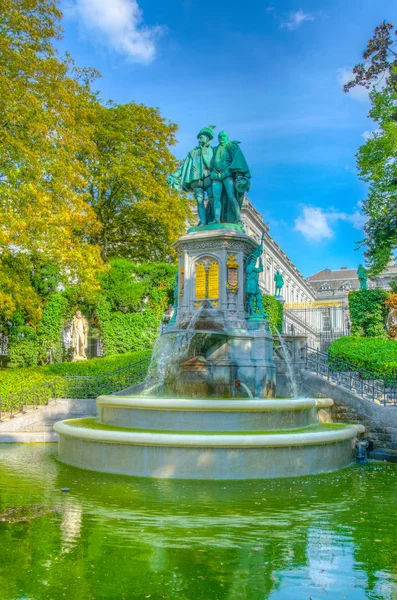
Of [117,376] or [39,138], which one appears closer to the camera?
[117,376]

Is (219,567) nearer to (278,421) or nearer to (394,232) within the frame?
(278,421)

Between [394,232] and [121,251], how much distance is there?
14.6 meters

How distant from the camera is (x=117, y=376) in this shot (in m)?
16.7

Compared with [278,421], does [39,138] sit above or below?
above

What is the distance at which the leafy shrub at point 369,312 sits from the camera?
987 inches

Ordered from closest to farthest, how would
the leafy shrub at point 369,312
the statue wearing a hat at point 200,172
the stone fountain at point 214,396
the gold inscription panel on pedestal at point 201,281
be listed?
1. the stone fountain at point 214,396
2. the gold inscription panel on pedestal at point 201,281
3. the statue wearing a hat at point 200,172
4. the leafy shrub at point 369,312

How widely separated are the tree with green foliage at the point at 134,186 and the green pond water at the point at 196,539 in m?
21.4

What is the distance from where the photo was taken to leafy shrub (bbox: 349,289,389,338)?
987 inches

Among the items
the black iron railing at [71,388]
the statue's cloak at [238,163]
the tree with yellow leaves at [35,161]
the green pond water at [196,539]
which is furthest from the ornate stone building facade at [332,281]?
the green pond water at [196,539]

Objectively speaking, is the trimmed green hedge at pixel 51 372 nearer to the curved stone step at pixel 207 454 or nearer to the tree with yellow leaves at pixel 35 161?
the tree with yellow leaves at pixel 35 161


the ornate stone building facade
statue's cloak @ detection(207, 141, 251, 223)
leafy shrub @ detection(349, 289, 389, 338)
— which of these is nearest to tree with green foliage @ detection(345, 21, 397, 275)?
leafy shrub @ detection(349, 289, 389, 338)

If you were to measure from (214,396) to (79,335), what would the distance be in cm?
1486

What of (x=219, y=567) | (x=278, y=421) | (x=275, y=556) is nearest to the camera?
(x=219, y=567)

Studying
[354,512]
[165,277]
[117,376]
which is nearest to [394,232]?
[165,277]
